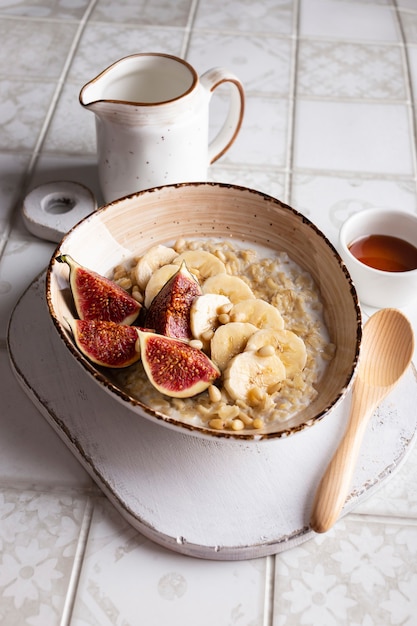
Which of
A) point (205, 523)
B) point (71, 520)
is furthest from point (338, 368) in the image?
point (71, 520)

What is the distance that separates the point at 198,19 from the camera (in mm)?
2439

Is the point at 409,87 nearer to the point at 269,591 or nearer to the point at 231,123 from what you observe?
the point at 231,123

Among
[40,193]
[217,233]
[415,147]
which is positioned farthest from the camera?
[415,147]

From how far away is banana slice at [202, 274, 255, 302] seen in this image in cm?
143

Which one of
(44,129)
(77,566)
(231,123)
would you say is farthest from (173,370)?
(44,129)

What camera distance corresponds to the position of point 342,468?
4.12 ft

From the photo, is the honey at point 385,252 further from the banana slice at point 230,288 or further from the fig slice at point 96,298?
the fig slice at point 96,298

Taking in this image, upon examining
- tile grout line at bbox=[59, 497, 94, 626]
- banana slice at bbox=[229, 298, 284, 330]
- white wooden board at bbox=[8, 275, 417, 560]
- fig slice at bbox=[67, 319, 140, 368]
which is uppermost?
fig slice at bbox=[67, 319, 140, 368]

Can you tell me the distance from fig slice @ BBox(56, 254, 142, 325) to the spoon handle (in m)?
0.43

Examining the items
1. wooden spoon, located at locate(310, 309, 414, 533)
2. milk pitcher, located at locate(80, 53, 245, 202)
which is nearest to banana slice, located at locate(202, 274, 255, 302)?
wooden spoon, located at locate(310, 309, 414, 533)

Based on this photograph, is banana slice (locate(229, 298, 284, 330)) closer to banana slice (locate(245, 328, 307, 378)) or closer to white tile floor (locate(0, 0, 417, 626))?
banana slice (locate(245, 328, 307, 378))

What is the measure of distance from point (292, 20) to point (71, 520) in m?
1.80

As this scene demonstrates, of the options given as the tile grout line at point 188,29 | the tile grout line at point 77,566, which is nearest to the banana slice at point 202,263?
the tile grout line at point 77,566

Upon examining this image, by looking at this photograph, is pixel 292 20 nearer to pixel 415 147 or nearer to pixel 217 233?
pixel 415 147
